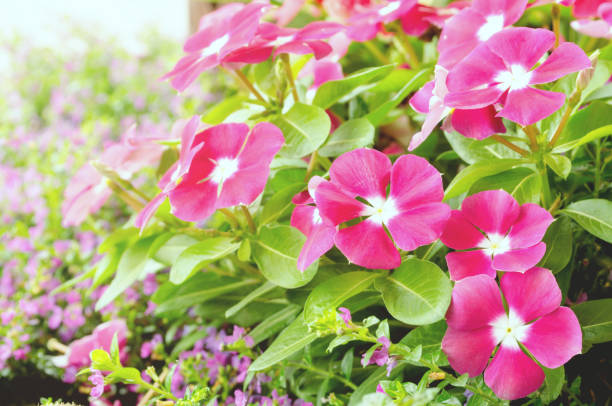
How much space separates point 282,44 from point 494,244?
337 millimetres

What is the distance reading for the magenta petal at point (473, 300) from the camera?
54cm

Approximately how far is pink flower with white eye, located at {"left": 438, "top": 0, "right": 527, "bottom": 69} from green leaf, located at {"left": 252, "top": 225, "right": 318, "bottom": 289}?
257mm

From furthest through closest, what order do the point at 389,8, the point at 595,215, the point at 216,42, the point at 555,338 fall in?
the point at 389,8 < the point at 216,42 < the point at 595,215 < the point at 555,338

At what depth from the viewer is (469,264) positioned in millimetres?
568

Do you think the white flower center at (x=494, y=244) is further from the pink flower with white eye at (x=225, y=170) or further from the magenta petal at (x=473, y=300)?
the pink flower with white eye at (x=225, y=170)

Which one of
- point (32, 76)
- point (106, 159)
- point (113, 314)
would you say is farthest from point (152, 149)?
point (32, 76)

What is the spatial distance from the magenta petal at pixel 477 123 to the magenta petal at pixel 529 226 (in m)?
0.08

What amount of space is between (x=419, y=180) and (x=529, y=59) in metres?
0.16

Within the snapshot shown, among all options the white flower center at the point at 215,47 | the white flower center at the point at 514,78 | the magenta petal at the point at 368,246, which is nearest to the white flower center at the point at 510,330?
the magenta petal at the point at 368,246

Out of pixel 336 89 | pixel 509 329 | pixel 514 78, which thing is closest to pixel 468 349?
pixel 509 329

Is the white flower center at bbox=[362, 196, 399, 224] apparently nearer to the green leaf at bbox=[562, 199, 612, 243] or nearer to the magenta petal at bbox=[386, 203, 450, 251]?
the magenta petal at bbox=[386, 203, 450, 251]

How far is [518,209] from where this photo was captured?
1.90 ft

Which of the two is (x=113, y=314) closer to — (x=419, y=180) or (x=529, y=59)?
(x=419, y=180)

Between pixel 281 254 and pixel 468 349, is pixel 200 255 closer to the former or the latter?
pixel 281 254
